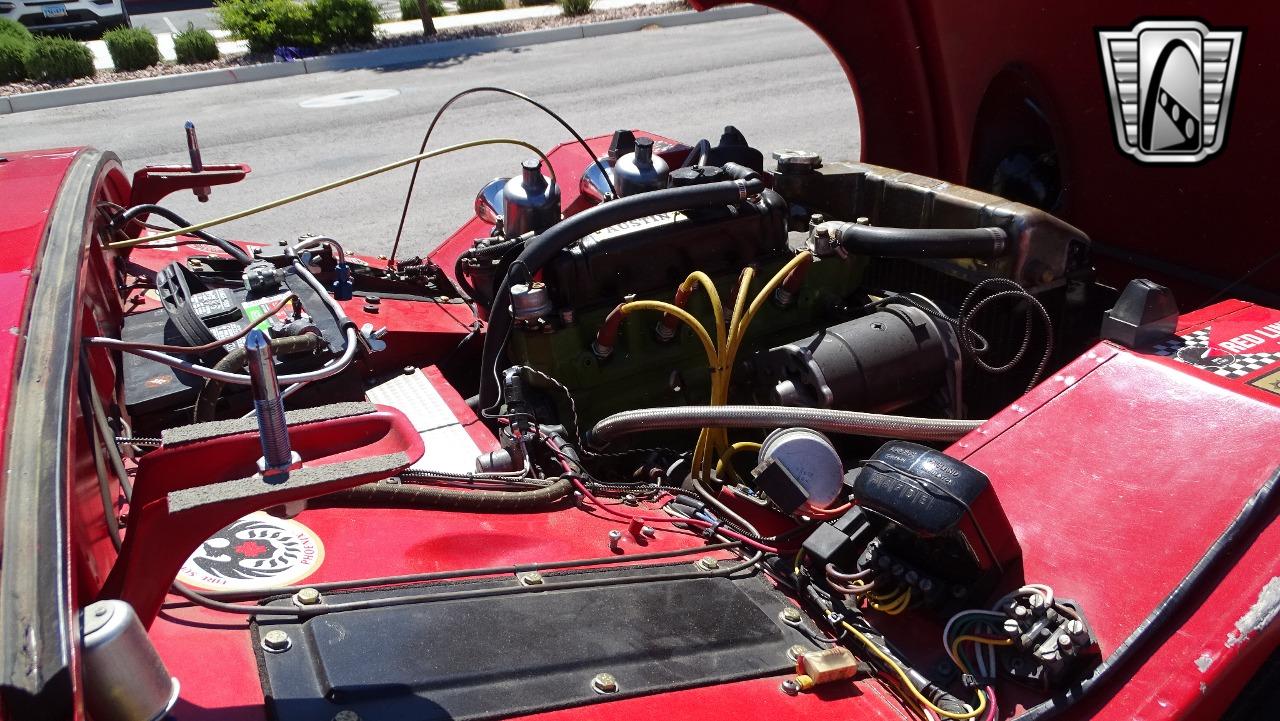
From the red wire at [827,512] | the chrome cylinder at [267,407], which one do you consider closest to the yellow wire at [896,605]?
the red wire at [827,512]

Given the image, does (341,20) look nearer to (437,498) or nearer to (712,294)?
(712,294)

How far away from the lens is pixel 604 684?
1.57m

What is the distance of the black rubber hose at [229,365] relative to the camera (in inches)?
85.6

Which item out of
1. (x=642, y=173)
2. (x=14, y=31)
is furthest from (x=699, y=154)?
(x=14, y=31)

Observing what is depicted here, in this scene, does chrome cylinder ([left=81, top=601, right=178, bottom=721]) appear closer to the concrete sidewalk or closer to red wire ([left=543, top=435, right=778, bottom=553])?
red wire ([left=543, top=435, right=778, bottom=553])

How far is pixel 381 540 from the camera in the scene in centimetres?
194

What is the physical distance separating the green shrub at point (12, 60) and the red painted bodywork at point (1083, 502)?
1246cm

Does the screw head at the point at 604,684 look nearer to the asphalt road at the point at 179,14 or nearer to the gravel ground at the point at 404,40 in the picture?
the gravel ground at the point at 404,40

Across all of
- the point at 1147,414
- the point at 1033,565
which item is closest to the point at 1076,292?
the point at 1147,414

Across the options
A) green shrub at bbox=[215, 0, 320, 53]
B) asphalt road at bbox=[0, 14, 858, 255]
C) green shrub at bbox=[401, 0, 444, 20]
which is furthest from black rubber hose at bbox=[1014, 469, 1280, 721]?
green shrub at bbox=[401, 0, 444, 20]

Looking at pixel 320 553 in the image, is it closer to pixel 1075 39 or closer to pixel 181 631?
pixel 181 631

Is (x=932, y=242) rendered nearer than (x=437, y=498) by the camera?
No

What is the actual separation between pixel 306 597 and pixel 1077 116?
2.70m

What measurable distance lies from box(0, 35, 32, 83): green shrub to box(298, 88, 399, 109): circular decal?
4.37 meters
